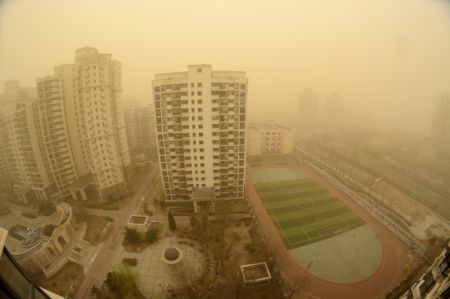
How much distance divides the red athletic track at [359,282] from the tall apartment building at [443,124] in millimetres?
41091

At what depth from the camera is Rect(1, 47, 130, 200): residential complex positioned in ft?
79.4

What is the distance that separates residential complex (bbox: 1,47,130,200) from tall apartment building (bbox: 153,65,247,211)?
7792 mm

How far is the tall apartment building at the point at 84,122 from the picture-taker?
24344 millimetres

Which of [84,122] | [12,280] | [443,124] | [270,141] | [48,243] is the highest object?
[84,122]

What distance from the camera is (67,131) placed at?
92.7ft

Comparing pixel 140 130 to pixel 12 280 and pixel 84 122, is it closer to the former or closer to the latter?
pixel 84 122

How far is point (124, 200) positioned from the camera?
92.7ft

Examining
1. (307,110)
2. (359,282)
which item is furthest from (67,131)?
(307,110)

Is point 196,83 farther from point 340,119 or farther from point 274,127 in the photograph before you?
point 340,119

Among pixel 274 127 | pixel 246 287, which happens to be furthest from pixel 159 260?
pixel 274 127

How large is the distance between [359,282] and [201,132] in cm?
2107

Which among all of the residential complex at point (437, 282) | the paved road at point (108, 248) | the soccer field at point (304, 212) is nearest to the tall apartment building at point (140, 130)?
the paved road at point (108, 248)

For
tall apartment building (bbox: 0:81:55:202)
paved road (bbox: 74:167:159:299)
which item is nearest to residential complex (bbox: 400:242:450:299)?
paved road (bbox: 74:167:159:299)

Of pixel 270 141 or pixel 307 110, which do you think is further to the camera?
pixel 307 110
